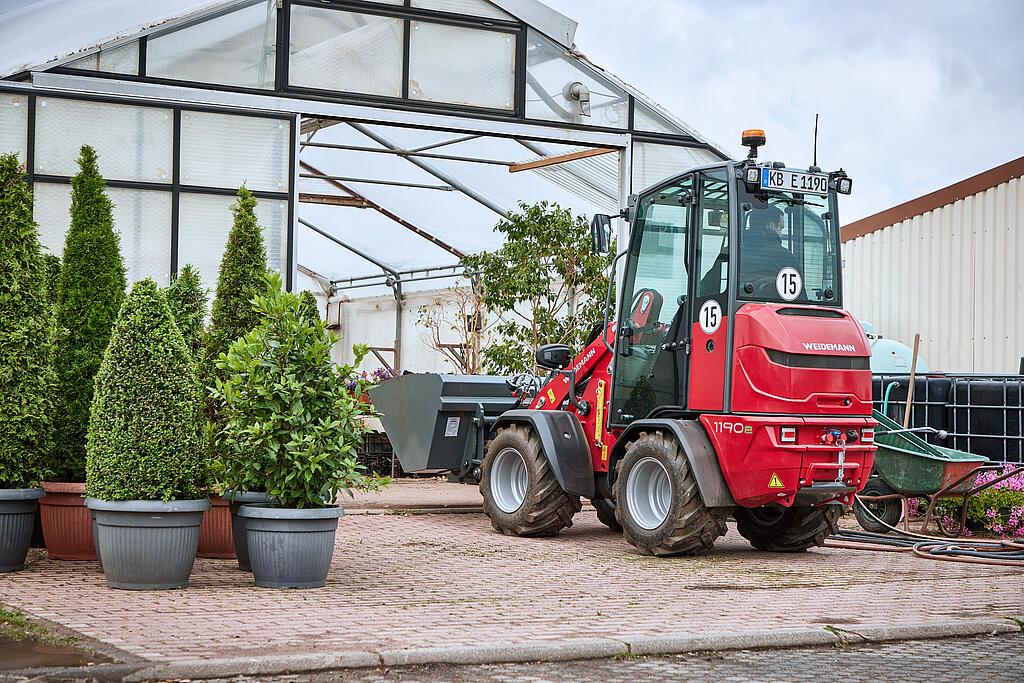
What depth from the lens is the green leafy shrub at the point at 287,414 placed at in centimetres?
748

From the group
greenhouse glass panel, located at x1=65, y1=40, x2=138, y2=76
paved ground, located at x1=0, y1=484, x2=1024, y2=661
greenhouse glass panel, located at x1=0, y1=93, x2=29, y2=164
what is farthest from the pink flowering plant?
greenhouse glass panel, located at x1=0, y1=93, x2=29, y2=164

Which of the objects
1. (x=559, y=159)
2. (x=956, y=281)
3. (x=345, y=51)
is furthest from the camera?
(x=956, y=281)

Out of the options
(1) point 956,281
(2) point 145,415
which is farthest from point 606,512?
(1) point 956,281

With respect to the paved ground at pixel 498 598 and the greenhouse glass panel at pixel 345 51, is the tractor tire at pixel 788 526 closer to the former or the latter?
the paved ground at pixel 498 598

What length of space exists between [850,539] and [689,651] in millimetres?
5407

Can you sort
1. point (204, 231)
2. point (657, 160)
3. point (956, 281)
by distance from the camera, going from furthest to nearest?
point (956, 281) < point (657, 160) < point (204, 231)

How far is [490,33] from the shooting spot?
49.6 ft

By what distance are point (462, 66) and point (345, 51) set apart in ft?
4.59

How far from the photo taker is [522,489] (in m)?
10.7

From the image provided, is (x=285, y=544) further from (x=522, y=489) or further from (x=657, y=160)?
(x=657, y=160)

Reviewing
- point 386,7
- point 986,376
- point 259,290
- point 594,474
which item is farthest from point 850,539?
point 386,7

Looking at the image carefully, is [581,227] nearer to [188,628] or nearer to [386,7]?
[386,7]

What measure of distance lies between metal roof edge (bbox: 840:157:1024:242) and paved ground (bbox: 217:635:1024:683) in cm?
1207

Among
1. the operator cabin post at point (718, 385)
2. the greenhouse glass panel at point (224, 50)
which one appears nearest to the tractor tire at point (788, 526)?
the operator cabin post at point (718, 385)
